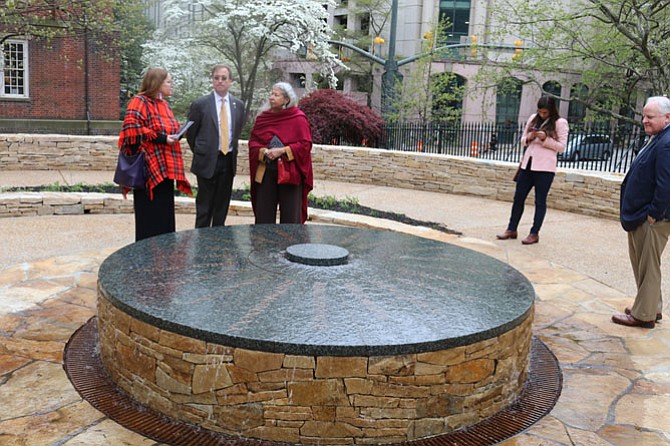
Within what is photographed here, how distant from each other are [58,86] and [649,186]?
20.3 m

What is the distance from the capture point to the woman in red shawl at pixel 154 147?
5098 mm

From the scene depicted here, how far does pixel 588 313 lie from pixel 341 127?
955 cm

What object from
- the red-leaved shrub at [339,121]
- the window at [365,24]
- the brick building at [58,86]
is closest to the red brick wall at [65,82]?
the brick building at [58,86]

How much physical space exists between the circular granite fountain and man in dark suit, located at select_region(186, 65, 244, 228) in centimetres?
201

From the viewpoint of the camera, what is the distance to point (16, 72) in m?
20.8

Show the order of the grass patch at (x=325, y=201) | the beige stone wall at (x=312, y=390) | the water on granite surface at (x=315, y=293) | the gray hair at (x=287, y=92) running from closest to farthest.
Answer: the beige stone wall at (x=312, y=390) < the water on granite surface at (x=315, y=293) < the gray hair at (x=287, y=92) < the grass patch at (x=325, y=201)

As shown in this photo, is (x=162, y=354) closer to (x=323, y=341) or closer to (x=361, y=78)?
(x=323, y=341)

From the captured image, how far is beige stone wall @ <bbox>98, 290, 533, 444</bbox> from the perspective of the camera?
2.85m

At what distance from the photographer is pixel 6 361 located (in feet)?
12.1

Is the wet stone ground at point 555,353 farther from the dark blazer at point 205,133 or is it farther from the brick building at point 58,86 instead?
the brick building at point 58,86

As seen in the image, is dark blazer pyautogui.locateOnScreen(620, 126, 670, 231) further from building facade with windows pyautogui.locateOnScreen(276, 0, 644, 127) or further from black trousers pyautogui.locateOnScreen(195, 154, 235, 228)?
building facade with windows pyautogui.locateOnScreen(276, 0, 644, 127)

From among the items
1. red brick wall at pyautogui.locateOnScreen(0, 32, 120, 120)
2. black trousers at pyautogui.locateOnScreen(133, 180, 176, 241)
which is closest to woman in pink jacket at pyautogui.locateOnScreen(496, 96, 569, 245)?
black trousers at pyautogui.locateOnScreen(133, 180, 176, 241)

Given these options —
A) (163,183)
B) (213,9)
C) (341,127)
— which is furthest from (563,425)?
(213,9)

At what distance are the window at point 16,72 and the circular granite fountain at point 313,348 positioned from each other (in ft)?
63.2
